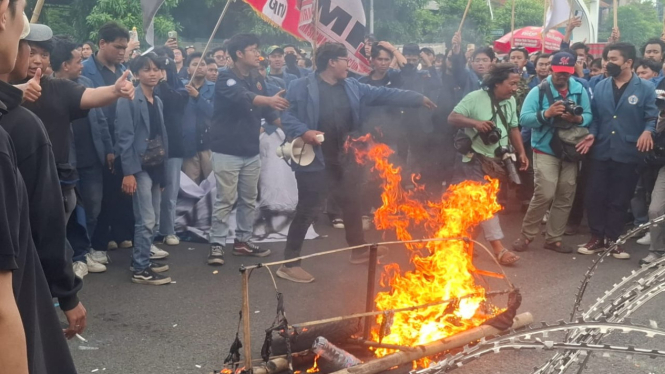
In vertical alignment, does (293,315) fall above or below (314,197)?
below

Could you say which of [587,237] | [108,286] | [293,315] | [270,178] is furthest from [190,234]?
[587,237]

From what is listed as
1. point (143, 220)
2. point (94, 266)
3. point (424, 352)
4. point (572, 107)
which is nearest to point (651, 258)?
point (572, 107)

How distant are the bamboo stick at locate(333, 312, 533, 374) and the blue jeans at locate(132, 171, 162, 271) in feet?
9.88

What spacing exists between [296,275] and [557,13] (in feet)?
27.3

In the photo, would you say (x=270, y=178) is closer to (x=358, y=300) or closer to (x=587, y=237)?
(x=358, y=300)

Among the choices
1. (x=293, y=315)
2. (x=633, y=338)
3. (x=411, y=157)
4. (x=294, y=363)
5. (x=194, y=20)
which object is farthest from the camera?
(x=194, y=20)

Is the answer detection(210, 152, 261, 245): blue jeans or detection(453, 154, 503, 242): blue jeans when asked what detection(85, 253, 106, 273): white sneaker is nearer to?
detection(210, 152, 261, 245): blue jeans

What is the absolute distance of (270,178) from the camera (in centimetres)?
818

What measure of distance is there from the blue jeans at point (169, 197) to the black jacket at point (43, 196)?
477 cm

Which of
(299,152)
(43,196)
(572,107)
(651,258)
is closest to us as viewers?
(43,196)

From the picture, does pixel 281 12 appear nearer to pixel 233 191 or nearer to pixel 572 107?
pixel 233 191

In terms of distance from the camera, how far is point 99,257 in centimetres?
671

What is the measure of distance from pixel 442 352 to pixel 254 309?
5.92 ft

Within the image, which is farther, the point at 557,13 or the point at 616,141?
the point at 557,13
